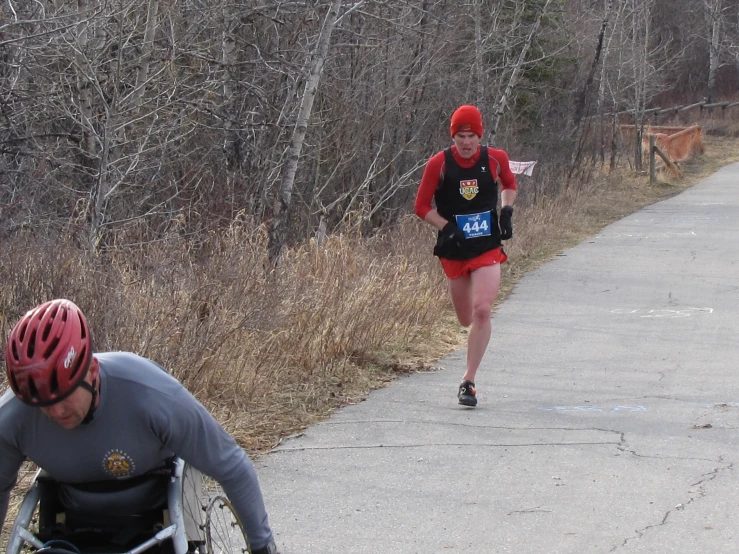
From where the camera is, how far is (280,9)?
12.0 m

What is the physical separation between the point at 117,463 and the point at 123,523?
0.24 metres

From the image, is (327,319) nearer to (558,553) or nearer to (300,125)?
(300,125)

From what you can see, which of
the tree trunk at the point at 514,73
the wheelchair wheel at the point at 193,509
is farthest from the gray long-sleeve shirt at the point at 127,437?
the tree trunk at the point at 514,73

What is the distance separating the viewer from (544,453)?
6148 millimetres

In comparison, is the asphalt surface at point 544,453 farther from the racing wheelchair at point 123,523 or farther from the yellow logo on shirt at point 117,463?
the yellow logo on shirt at point 117,463

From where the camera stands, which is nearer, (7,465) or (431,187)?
(7,465)

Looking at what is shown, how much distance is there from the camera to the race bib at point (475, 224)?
7320mm

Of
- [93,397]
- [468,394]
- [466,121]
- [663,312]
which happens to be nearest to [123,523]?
[93,397]

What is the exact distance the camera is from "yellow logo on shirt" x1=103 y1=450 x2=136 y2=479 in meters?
2.90

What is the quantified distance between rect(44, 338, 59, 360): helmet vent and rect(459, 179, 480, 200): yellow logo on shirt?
4927 millimetres

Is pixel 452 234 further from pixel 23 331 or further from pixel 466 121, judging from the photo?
pixel 23 331

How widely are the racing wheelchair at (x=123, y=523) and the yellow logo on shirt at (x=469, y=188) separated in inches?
173

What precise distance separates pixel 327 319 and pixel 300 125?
2.89m

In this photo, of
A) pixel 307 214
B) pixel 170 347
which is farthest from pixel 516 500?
pixel 307 214
